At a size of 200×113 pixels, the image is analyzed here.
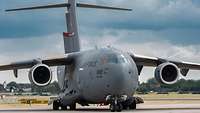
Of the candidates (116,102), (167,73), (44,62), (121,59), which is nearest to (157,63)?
(167,73)

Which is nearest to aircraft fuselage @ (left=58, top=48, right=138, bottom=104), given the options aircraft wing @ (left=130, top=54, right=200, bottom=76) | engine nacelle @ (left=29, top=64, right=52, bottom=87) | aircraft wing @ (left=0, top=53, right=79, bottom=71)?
aircraft wing @ (left=0, top=53, right=79, bottom=71)

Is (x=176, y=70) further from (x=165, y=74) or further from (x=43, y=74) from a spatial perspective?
(x=43, y=74)

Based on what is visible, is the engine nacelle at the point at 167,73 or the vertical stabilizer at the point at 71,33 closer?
the engine nacelle at the point at 167,73

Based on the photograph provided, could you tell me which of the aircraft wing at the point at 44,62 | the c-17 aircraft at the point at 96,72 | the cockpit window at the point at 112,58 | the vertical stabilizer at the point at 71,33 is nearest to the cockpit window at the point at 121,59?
the c-17 aircraft at the point at 96,72

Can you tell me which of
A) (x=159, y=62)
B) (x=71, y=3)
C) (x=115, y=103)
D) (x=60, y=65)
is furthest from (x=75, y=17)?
(x=115, y=103)

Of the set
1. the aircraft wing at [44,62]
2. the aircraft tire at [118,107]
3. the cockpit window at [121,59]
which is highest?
the aircraft wing at [44,62]

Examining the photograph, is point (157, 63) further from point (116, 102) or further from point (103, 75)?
point (116, 102)

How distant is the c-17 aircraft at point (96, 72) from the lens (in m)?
32.6

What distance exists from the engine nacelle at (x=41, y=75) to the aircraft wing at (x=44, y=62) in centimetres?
114

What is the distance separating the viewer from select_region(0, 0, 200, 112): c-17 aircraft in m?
32.6

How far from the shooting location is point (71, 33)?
42.8 meters

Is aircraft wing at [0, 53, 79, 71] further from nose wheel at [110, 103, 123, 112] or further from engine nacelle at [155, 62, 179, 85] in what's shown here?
nose wheel at [110, 103, 123, 112]

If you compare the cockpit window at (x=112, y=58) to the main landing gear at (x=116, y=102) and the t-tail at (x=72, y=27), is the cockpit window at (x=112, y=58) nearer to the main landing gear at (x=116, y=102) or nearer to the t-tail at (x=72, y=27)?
the main landing gear at (x=116, y=102)

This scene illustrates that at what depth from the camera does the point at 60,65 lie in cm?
3953
